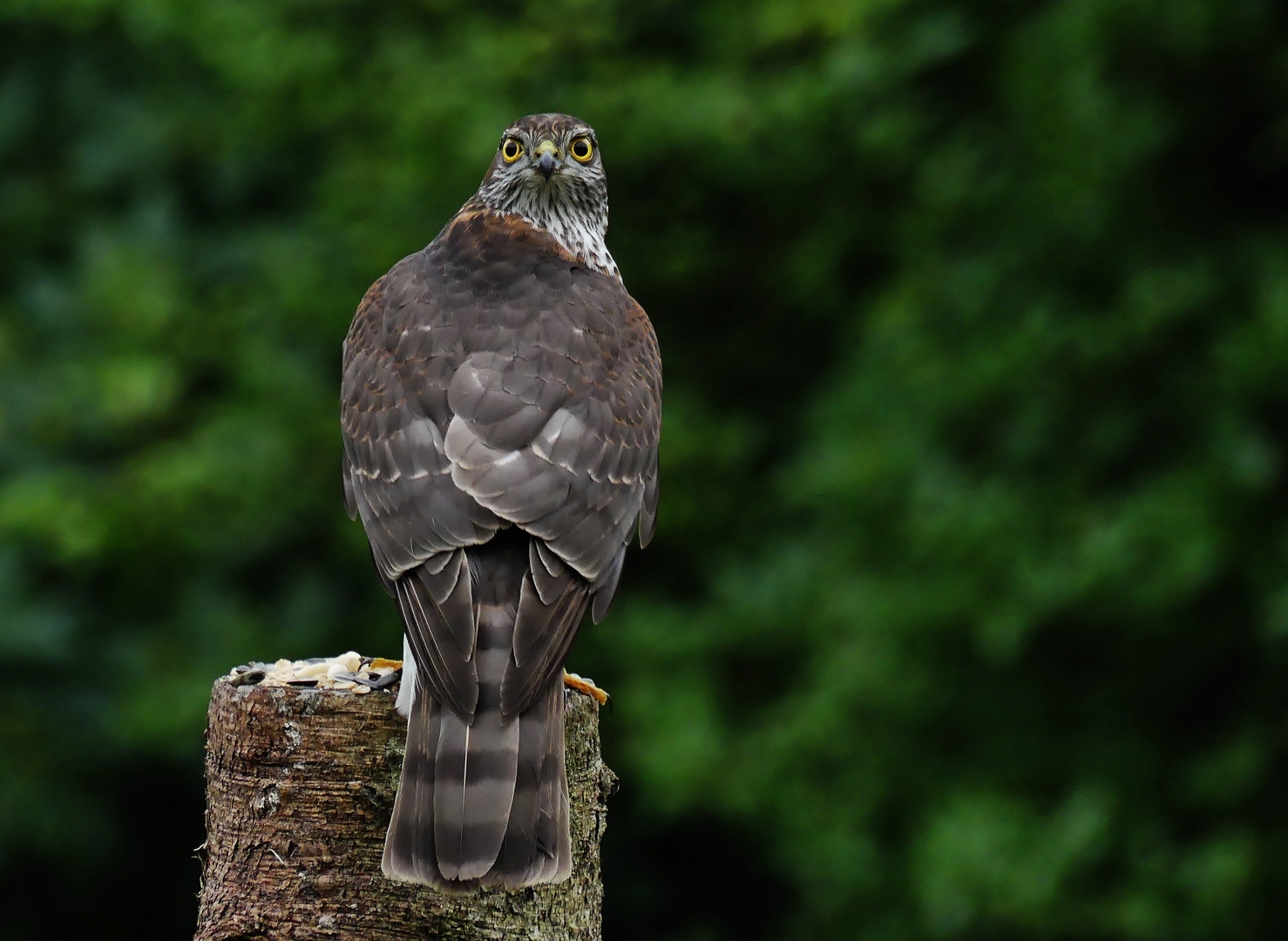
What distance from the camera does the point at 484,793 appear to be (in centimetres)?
315

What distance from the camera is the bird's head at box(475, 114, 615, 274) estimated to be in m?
4.91

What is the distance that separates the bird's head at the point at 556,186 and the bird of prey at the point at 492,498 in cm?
16

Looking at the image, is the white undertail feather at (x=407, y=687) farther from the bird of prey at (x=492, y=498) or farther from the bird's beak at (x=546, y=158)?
the bird's beak at (x=546, y=158)

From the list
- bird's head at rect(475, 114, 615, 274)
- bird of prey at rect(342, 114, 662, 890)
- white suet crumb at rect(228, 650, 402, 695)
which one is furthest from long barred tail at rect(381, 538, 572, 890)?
bird's head at rect(475, 114, 615, 274)

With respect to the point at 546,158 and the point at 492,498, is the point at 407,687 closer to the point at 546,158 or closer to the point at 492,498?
the point at 492,498

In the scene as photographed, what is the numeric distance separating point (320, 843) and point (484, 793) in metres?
0.31

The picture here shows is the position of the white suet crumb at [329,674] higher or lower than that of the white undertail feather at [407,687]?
higher

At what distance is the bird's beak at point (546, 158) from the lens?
15.9ft

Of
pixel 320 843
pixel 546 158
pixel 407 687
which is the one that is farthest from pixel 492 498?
pixel 546 158

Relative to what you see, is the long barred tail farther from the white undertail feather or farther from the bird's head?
the bird's head

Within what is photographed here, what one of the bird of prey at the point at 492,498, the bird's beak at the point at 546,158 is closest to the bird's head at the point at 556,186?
the bird's beak at the point at 546,158

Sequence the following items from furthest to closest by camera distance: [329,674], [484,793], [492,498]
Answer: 1. [329,674]
2. [492,498]
3. [484,793]

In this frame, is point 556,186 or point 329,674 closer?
point 329,674

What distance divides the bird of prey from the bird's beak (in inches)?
7.5
